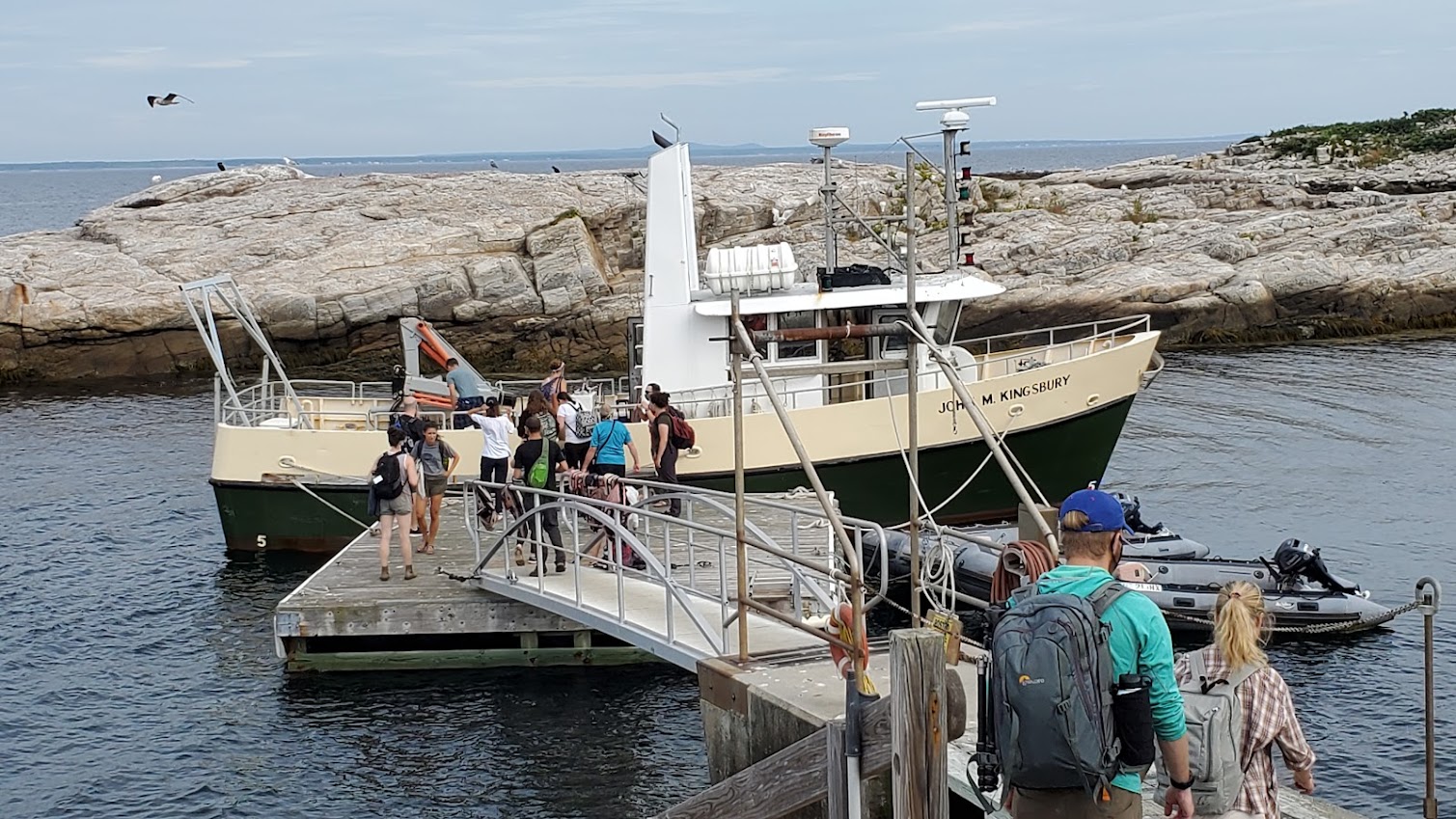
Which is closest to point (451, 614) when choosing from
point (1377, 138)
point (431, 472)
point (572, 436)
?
point (431, 472)

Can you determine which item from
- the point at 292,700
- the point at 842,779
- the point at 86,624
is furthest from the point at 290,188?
the point at 842,779

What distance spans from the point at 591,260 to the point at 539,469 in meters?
28.6

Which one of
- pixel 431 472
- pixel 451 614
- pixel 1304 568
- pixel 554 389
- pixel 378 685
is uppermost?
pixel 554 389

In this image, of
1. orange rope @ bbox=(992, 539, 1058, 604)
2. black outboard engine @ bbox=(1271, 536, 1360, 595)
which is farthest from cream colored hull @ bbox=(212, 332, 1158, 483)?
orange rope @ bbox=(992, 539, 1058, 604)

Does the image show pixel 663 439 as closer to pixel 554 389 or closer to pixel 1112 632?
pixel 554 389

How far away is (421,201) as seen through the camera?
157 feet

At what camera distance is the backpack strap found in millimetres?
5293

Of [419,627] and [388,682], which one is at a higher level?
[419,627]

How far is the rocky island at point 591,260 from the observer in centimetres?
4053

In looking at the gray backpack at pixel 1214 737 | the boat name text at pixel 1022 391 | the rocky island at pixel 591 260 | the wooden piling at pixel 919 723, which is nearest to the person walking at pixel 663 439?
the boat name text at pixel 1022 391

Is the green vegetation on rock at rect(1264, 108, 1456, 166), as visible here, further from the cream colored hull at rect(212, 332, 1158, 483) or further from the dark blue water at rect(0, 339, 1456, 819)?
the cream colored hull at rect(212, 332, 1158, 483)

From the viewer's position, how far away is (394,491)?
14.6 m

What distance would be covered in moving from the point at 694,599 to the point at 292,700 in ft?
14.4

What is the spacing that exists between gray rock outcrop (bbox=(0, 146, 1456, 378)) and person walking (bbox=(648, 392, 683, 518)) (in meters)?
22.9
